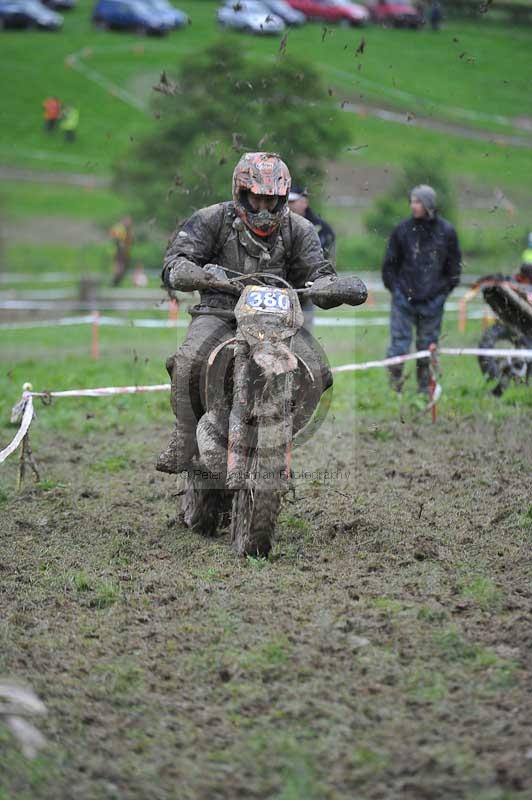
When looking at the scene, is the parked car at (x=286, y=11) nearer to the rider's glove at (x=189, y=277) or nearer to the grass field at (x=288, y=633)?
the grass field at (x=288, y=633)

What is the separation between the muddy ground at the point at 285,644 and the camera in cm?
426

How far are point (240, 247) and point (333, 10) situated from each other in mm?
45473

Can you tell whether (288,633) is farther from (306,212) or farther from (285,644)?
Answer: (306,212)

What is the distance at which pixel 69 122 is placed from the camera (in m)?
47.3

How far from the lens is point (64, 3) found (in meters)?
58.0

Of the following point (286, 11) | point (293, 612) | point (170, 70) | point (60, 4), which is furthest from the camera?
point (60, 4)

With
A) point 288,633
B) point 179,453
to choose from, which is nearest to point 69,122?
point 179,453

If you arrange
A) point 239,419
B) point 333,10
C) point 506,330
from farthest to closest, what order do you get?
point 333,10 < point 506,330 < point 239,419

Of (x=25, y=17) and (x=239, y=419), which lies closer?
(x=239, y=419)

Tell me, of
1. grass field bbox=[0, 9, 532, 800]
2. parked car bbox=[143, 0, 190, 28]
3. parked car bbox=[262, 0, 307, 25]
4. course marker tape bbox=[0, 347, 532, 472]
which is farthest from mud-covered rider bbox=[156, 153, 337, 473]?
parked car bbox=[143, 0, 190, 28]

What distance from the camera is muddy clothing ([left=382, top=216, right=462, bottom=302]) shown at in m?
12.9

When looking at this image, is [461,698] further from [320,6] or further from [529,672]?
[320,6]

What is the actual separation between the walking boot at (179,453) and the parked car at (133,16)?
49289 millimetres

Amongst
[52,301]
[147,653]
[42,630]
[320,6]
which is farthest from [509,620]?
[320,6]
